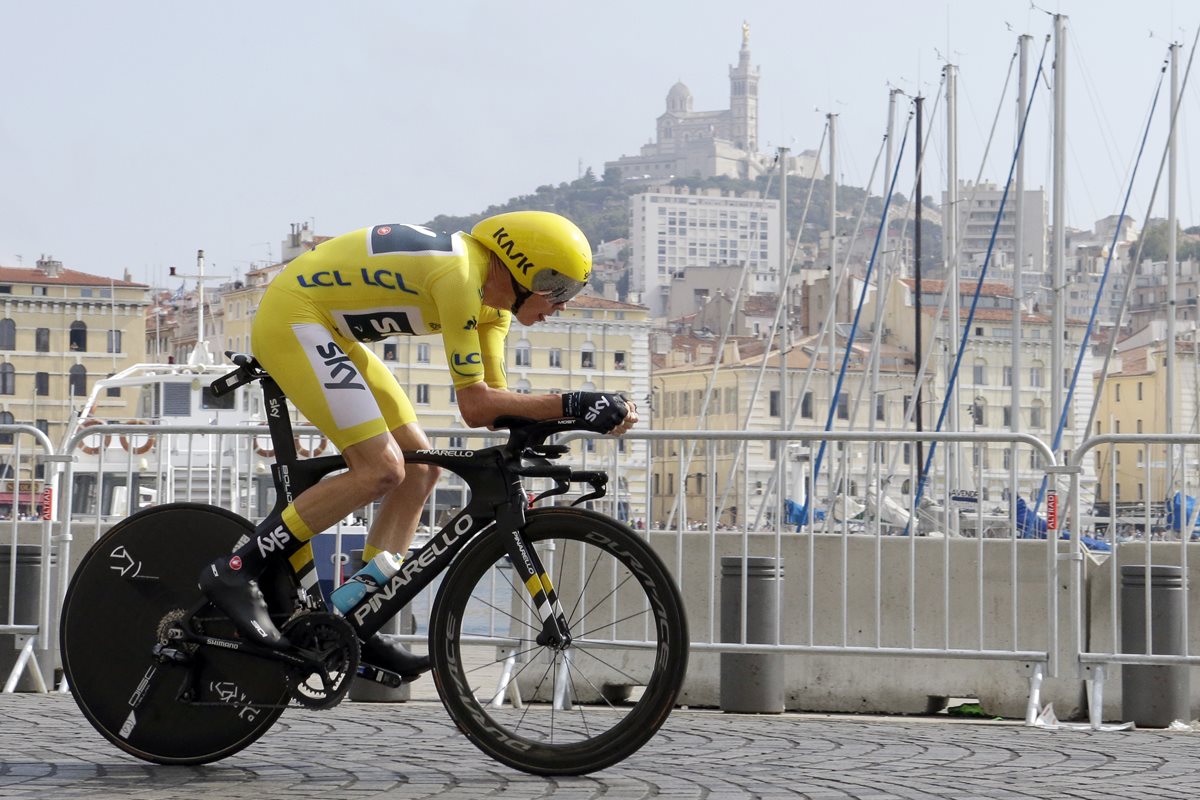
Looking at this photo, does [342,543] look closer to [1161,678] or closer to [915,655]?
[915,655]

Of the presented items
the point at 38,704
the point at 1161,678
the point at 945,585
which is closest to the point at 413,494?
the point at 38,704

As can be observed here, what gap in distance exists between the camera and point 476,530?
5.41 meters

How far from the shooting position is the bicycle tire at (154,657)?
18.1 feet

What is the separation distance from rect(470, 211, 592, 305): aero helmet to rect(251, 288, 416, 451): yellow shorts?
1.82ft

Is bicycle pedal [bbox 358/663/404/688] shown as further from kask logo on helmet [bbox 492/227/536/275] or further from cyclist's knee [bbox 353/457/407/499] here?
kask logo on helmet [bbox 492/227/536/275]

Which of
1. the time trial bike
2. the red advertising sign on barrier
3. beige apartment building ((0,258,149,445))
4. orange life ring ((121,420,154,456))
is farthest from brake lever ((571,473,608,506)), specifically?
beige apartment building ((0,258,149,445))

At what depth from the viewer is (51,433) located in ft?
389

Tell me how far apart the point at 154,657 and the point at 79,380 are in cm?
11707

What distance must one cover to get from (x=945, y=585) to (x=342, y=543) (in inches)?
109

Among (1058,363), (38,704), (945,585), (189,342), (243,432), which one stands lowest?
(38,704)

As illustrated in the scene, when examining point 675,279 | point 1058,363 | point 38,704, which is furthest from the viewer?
point 675,279

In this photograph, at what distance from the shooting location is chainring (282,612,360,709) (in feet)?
17.5

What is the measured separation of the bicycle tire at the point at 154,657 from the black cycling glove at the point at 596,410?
1.02m

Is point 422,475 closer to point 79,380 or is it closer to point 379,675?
point 379,675
